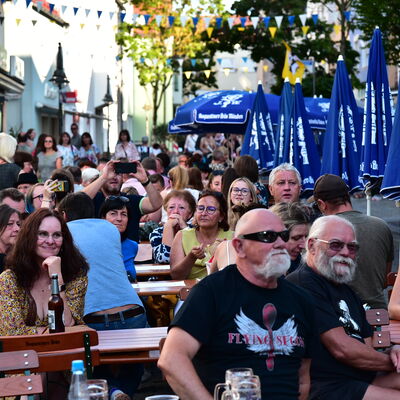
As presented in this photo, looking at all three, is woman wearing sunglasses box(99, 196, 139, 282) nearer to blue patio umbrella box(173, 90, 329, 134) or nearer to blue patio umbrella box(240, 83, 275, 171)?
blue patio umbrella box(240, 83, 275, 171)

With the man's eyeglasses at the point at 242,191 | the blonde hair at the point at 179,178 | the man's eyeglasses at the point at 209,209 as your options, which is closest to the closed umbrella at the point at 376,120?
the man's eyeglasses at the point at 242,191

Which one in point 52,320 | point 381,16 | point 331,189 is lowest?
point 52,320

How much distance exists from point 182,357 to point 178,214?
586 cm

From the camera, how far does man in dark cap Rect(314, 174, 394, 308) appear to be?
7688mm

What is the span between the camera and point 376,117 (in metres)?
11.3

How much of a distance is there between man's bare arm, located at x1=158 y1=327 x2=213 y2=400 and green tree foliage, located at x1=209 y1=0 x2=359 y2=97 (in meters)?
42.9

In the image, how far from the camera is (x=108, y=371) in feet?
24.5

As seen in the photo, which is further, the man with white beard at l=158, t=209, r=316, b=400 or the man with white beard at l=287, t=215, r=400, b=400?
the man with white beard at l=287, t=215, r=400, b=400

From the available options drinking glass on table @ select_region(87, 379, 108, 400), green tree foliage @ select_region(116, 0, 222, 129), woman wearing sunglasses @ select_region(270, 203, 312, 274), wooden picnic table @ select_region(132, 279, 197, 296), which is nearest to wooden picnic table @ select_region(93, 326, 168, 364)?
woman wearing sunglasses @ select_region(270, 203, 312, 274)

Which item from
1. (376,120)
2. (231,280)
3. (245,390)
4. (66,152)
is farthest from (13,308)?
(66,152)

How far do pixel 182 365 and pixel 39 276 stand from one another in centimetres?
219

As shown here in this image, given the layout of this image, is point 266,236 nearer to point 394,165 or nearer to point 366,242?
point 366,242

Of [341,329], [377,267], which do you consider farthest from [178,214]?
[341,329]

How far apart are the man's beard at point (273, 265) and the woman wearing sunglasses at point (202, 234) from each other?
4.14m
